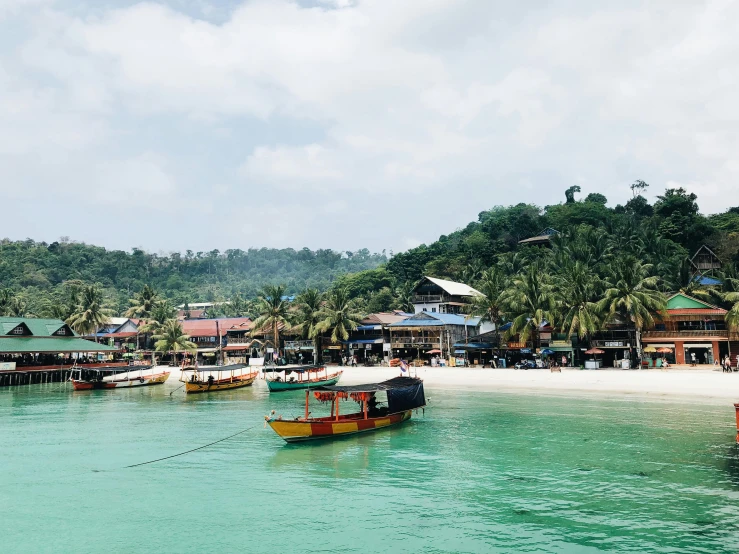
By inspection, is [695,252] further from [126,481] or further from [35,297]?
[35,297]

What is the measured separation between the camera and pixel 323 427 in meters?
27.6

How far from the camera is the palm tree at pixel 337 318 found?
7312cm

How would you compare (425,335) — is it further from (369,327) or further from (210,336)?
(210,336)

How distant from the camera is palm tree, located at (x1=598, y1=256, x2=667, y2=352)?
5462 cm

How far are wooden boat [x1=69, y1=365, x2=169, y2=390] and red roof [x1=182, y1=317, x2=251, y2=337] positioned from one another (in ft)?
67.8

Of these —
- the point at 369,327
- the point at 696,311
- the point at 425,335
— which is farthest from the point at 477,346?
the point at 696,311

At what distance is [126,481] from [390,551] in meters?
11.8

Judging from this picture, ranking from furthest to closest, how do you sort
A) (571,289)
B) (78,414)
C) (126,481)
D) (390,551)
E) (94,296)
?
(94,296)
(571,289)
(78,414)
(126,481)
(390,551)

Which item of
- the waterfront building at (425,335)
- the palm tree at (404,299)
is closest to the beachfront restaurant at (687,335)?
the waterfront building at (425,335)

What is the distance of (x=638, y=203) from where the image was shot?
11962cm

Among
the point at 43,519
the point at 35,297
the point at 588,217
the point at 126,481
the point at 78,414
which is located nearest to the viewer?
the point at 43,519

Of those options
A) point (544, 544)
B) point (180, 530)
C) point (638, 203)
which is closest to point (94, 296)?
Answer: point (180, 530)

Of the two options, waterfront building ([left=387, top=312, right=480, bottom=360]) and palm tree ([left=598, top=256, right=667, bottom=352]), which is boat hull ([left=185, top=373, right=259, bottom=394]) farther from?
palm tree ([left=598, top=256, right=667, bottom=352])

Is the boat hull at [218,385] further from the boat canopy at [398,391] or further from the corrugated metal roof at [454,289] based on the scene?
the corrugated metal roof at [454,289]
